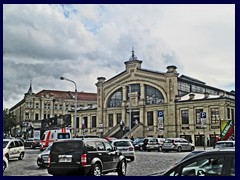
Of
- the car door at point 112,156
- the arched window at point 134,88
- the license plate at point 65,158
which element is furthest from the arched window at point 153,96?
the license plate at point 65,158

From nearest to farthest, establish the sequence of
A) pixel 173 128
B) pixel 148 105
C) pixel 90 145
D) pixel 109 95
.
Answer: pixel 90 145 < pixel 173 128 < pixel 148 105 < pixel 109 95

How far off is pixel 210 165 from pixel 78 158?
6798 mm

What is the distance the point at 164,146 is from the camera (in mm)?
37656

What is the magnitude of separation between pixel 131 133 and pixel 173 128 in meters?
7.24

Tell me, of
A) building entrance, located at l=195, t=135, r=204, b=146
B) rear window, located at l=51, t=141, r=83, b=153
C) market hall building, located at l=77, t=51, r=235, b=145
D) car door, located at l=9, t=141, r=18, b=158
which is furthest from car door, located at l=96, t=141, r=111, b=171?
building entrance, located at l=195, t=135, r=204, b=146

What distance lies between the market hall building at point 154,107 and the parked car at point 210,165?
42.9 m

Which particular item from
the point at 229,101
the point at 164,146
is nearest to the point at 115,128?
the point at 229,101

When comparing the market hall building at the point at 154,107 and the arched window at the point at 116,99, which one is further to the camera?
the arched window at the point at 116,99

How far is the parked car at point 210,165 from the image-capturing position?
6.98 meters

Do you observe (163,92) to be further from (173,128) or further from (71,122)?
(71,122)

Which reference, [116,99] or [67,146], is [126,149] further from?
[116,99]

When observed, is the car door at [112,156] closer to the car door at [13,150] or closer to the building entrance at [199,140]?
the car door at [13,150]

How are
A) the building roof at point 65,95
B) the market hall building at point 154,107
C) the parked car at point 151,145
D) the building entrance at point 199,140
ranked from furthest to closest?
1. the building roof at point 65,95
2. the building entrance at point 199,140
3. the market hall building at point 154,107
4. the parked car at point 151,145

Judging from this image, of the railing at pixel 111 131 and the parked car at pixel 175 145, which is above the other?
the railing at pixel 111 131
